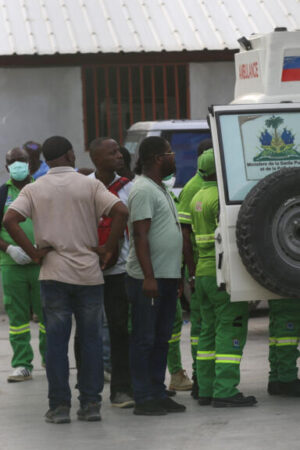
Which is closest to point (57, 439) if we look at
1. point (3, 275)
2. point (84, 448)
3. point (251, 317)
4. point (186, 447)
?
point (84, 448)

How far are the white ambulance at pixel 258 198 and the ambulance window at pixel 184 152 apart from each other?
18.1ft

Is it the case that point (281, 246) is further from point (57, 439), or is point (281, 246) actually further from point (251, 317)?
point (251, 317)

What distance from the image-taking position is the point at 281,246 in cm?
848

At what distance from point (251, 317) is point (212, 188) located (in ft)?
17.5

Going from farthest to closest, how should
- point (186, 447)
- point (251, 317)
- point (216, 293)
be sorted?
point (251, 317)
point (216, 293)
point (186, 447)

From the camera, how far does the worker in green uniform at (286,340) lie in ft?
29.2

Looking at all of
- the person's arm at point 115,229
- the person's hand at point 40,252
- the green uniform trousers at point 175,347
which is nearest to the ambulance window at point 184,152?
the green uniform trousers at point 175,347

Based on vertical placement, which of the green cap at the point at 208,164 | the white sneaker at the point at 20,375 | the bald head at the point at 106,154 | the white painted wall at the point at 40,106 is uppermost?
the white painted wall at the point at 40,106

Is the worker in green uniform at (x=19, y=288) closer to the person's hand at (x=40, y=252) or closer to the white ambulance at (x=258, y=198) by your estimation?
the person's hand at (x=40, y=252)

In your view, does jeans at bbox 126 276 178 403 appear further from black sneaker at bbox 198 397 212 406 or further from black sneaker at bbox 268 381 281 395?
black sneaker at bbox 268 381 281 395

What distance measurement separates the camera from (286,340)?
8.91 metres

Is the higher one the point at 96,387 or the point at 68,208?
the point at 68,208

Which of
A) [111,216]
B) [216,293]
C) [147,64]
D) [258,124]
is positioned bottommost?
[216,293]

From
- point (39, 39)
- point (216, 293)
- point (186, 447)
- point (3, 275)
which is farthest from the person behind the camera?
point (39, 39)
